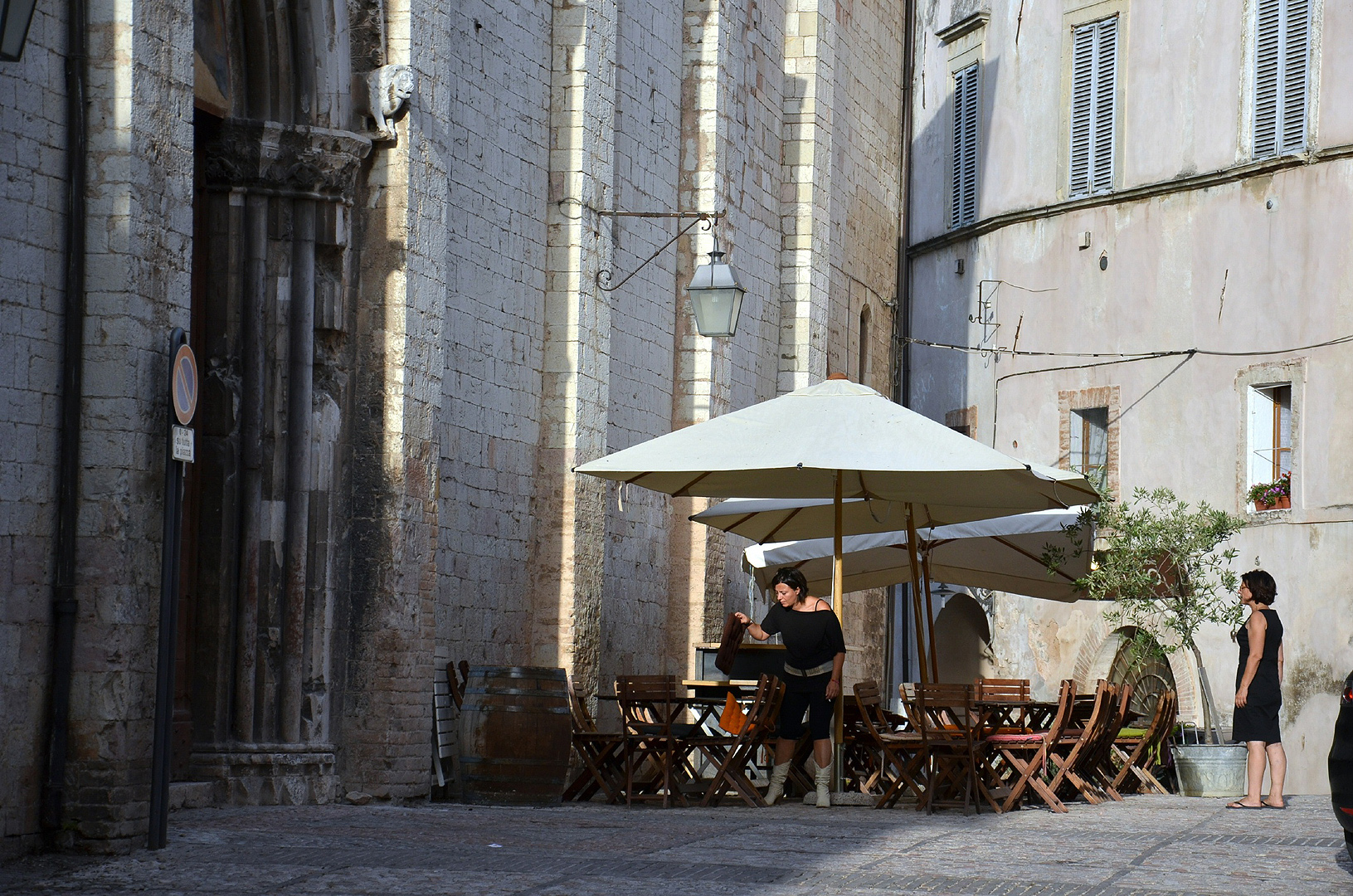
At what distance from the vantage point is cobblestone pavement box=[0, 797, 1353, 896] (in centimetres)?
686

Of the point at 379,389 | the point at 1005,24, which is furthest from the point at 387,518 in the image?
the point at 1005,24

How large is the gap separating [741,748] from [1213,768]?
147 inches

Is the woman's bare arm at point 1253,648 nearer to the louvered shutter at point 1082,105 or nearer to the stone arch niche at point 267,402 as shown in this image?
A: the stone arch niche at point 267,402

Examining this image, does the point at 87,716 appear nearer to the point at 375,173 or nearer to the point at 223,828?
the point at 223,828

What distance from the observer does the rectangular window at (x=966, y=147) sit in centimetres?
2230

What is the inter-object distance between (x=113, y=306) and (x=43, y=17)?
1146mm

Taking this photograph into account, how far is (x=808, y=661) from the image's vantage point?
10.5 meters

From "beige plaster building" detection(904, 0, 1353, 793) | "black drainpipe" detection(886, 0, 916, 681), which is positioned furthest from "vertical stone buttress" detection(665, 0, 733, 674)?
"black drainpipe" detection(886, 0, 916, 681)

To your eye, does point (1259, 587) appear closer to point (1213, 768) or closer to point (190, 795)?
point (1213, 768)

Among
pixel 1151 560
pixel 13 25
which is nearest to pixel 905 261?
pixel 1151 560

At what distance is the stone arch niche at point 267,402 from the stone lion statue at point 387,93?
8.0 inches

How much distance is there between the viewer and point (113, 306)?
25.1 ft

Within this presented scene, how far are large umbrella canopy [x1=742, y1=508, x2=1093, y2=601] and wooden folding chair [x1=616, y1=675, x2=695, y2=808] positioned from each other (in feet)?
7.03

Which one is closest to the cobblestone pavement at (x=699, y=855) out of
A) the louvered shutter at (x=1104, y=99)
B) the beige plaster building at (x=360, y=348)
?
the beige plaster building at (x=360, y=348)
